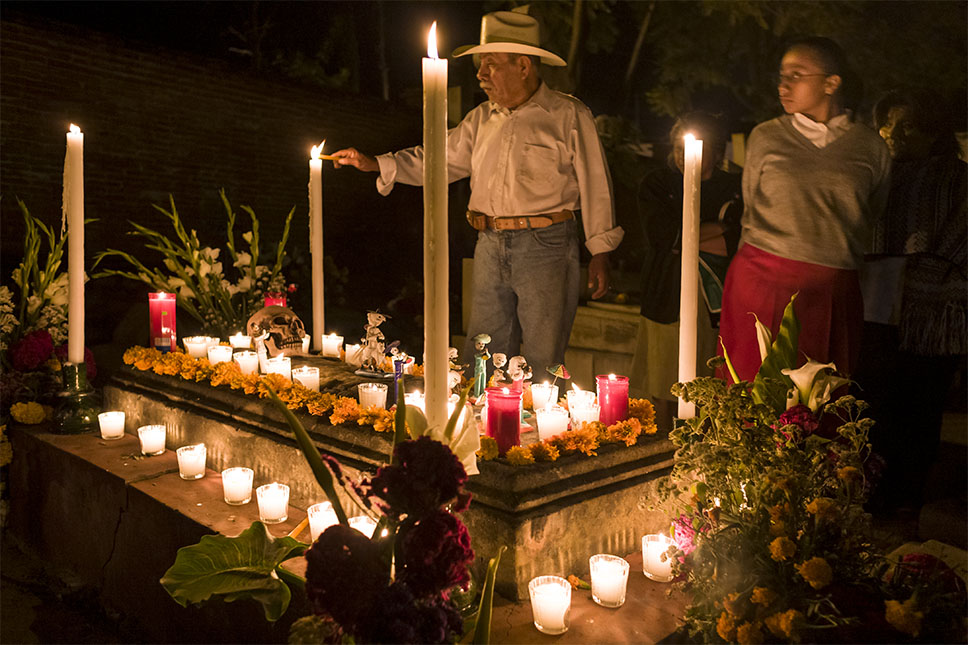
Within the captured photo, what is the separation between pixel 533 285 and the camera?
124 inches

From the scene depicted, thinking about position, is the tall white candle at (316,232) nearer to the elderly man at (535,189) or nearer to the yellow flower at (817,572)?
the elderly man at (535,189)

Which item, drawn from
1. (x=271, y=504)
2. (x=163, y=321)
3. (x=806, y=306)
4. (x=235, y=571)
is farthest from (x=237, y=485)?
(x=806, y=306)

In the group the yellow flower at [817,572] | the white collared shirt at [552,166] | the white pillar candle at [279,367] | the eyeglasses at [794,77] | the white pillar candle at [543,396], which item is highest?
the eyeglasses at [794,77]

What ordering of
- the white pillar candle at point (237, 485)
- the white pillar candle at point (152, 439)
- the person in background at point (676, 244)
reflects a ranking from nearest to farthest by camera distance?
the white pillar candle at point (237, 485) → the white pillar candle at point (152, 439) → the person in background at point (676, 244)

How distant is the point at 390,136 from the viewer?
34.8 feet

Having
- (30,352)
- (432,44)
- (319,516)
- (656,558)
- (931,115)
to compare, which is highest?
(931,115)

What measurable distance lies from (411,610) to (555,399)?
56.9 inches

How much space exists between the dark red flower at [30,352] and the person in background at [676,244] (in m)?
2.94

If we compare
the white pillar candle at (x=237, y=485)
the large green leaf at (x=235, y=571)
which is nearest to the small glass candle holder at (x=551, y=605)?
the large green leaf at (x=235, y=571)

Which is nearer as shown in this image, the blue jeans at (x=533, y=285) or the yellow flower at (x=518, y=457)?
the yellow flower at (x=518, y=457)

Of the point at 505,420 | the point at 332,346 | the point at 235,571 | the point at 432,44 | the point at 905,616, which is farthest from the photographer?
the point at 332,346

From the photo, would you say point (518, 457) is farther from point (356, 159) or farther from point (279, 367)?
point (356, 159)

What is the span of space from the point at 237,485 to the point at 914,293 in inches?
107

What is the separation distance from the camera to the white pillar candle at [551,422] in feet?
7.34
